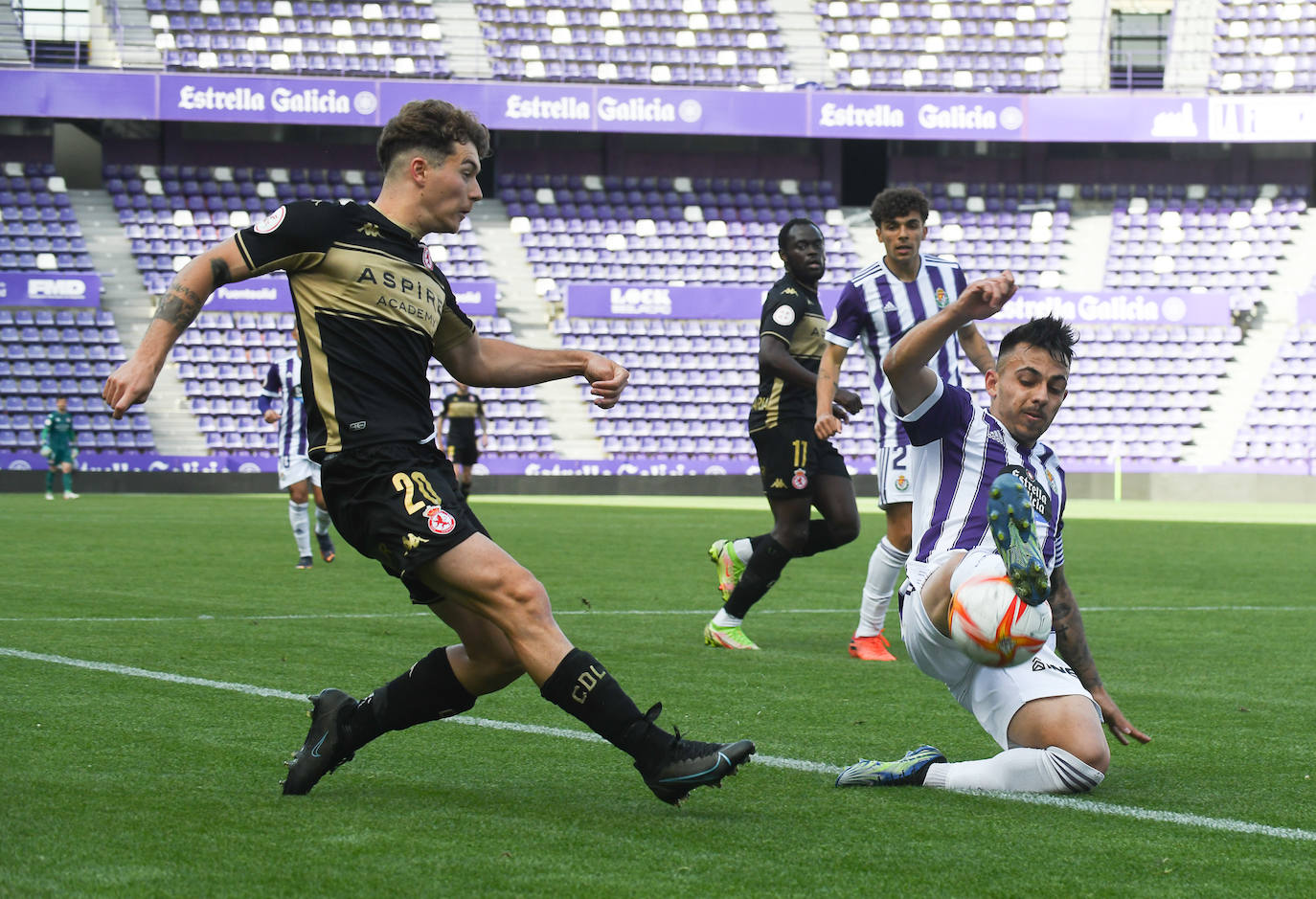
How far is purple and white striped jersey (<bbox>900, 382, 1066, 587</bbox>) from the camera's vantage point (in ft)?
14.8

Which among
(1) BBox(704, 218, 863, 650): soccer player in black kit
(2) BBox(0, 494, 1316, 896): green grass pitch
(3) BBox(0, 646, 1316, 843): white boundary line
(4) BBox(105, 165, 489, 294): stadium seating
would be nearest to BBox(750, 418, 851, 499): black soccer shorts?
(1) BBox(704, 218, 863, 650): soccer player in black kit

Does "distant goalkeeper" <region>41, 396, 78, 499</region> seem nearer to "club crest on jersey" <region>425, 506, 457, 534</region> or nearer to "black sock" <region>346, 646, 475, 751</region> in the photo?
"black sock" <region>346, 646, 475, 751</region>

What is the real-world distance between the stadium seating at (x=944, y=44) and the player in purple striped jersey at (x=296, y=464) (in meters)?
23.9

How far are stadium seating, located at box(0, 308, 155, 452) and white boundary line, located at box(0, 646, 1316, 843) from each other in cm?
2440

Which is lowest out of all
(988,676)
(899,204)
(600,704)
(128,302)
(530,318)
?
(530,318)

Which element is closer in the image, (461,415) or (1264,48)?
(461,415)

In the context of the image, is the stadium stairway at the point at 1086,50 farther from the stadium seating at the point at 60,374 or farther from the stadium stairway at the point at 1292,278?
the stadium seating at the point at 60,374

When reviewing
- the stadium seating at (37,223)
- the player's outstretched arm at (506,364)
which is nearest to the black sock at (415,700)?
the player's outstretched arm at (506,364)

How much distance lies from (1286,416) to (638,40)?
643 inches

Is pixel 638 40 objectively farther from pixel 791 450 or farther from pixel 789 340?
pixel 791 450

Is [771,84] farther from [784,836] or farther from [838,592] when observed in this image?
[784,836]

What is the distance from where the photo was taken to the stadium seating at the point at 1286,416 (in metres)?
31.3

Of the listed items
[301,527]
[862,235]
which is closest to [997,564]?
[301,527]

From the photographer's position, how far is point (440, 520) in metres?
3.92
